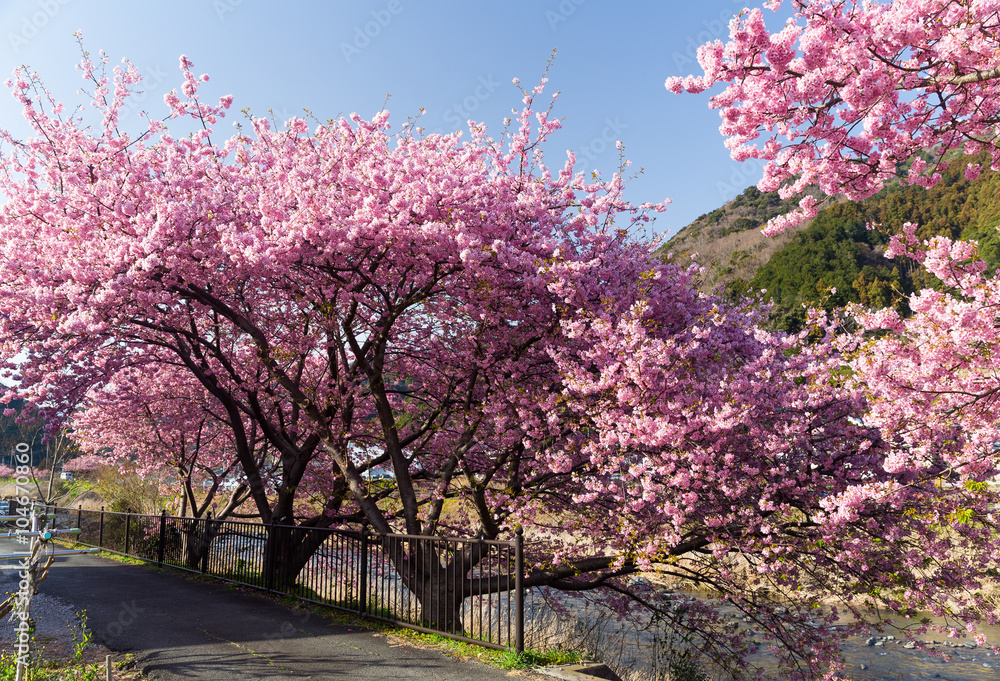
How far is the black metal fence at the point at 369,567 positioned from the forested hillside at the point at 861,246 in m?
50.5

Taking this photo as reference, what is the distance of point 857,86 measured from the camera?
5.49 metres

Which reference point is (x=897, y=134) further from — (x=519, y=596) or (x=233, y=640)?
(x=233, y=640)

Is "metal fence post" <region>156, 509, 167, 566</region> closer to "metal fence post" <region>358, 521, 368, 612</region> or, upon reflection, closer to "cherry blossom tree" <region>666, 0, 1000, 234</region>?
"metal fence post" <region>358, 521, 368, 612</region>

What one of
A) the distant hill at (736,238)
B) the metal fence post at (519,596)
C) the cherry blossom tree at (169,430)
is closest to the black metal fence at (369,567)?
the metal fence post at (519,596)

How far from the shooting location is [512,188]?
34.4ft

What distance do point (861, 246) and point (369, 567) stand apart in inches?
2782

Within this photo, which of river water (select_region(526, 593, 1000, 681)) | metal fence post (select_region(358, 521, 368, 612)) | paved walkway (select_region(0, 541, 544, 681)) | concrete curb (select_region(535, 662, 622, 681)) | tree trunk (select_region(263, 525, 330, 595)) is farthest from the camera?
tree trunk (select_region(263, 525, 330, 595))

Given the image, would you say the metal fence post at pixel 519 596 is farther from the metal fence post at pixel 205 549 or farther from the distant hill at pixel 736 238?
the distant hill at pixel 736 238

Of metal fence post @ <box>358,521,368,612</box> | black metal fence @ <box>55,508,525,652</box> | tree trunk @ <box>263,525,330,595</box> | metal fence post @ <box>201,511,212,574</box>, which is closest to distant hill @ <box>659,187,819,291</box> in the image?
black metal fence @ <box>55,508,525,652</box>

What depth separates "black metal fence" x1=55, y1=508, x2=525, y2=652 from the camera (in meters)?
8.42

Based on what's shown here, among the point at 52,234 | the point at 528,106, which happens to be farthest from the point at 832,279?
the point at 52,234

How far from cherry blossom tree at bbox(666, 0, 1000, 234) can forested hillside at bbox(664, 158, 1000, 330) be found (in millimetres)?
53319

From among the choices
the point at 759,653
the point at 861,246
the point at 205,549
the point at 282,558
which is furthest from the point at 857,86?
the point at 861,246

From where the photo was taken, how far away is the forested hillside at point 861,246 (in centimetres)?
5878
